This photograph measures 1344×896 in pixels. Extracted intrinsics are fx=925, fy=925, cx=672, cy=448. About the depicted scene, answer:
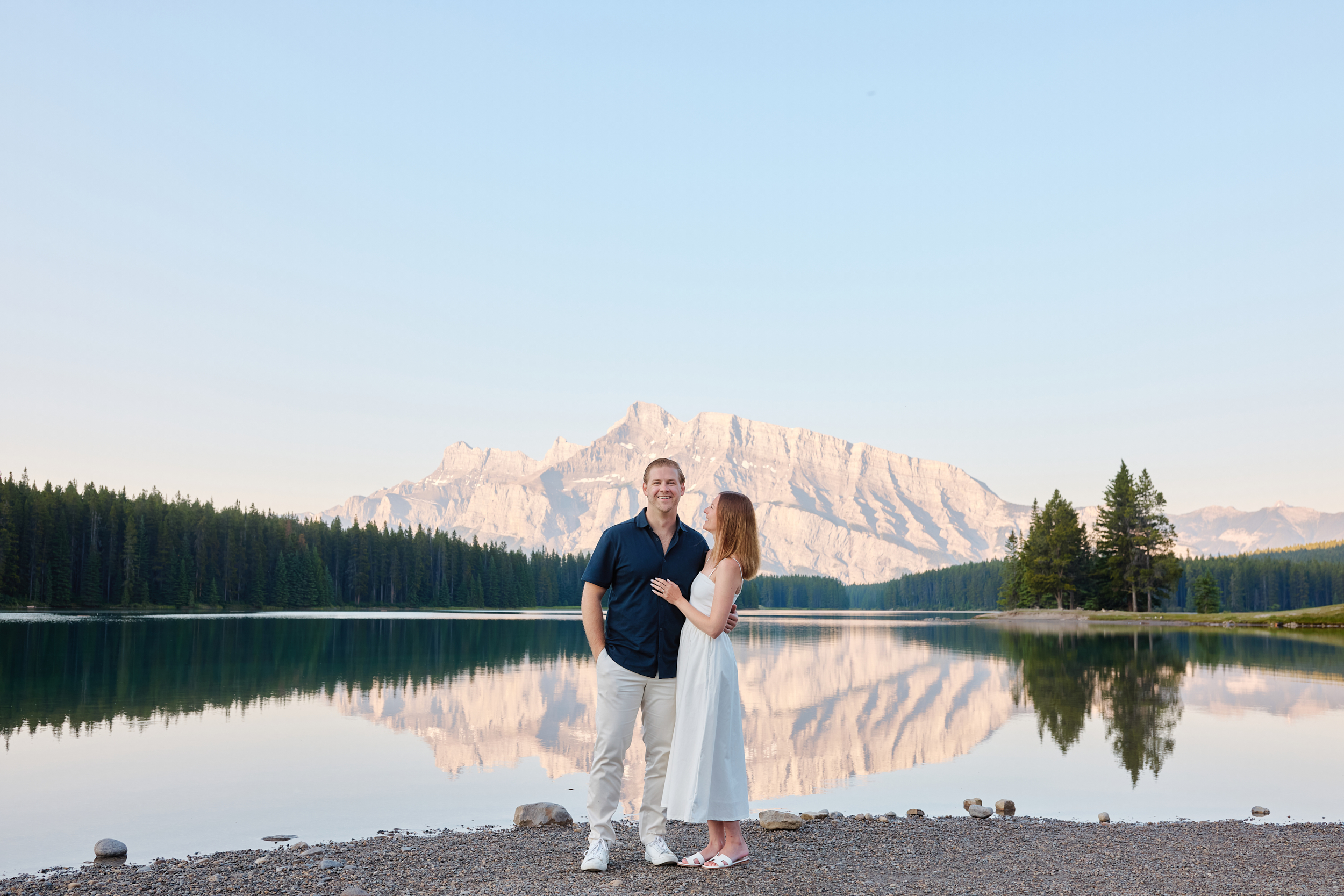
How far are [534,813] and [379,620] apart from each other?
74.0 metres

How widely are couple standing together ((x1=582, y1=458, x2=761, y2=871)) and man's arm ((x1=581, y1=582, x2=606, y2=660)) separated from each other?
0.04 ft

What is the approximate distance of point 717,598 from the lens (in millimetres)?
7953

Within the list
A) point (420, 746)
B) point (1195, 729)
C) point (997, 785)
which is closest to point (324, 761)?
point (420, 746)

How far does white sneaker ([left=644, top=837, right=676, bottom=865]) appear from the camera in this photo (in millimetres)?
8359

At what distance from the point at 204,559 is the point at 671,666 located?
105 metres

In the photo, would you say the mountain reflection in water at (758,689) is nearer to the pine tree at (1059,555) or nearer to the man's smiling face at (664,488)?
the man's smiling face at (664,488)

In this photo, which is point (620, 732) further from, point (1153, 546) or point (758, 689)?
point (1153, 546)

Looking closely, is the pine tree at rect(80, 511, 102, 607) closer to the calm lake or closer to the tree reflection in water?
the calm lake

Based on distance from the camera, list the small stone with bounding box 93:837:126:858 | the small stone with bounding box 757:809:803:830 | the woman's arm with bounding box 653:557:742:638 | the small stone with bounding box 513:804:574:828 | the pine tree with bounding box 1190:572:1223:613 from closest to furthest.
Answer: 1. the woman's arm with bounding box 653:557:742:638
2. the small stone with bounding box 93:837:126:858
3. the small stone with bounding box 757:809:803:830
4. the small stone with bounding box 513:804:574:828
5. the pine tree with bounding box 1190:572:1223:613

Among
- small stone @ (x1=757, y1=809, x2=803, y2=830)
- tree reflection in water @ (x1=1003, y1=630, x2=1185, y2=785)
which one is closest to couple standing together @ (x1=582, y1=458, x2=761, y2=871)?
small stone @ (x1=757, y1=809, x2=803, y2=830)

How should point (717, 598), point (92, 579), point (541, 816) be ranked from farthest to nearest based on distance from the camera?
point (92, 579), point (541, 816), point (717, 598)

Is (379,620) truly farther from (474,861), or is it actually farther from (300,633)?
(474,861)

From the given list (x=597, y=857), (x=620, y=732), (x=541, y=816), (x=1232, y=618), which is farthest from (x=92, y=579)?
(x=1232, y=618)

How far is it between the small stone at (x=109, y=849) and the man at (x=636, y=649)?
5354 millimetres
